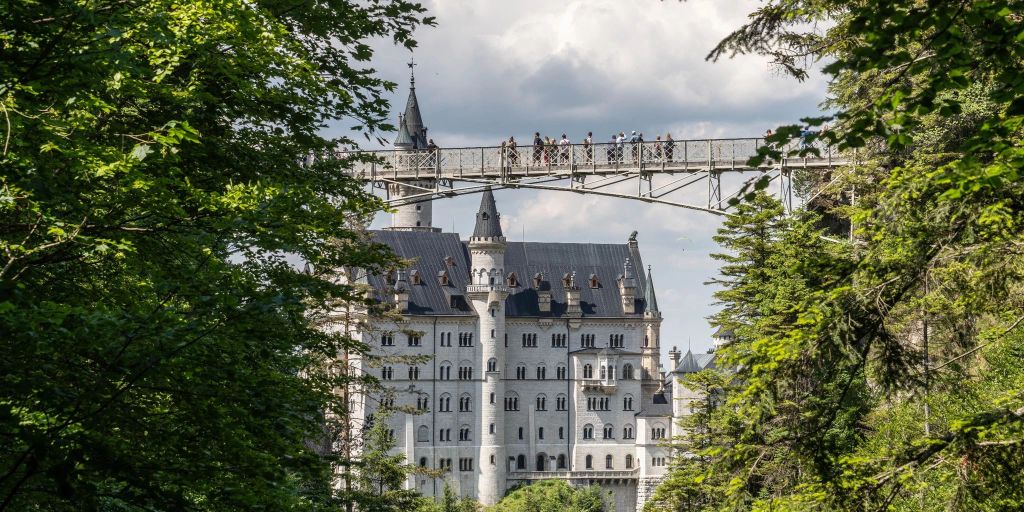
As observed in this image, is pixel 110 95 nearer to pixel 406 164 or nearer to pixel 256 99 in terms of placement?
pixel 256 99

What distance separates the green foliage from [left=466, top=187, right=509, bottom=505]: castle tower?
6.07 meters

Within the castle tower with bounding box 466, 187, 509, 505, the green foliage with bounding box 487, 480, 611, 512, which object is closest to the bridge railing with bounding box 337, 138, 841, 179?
the green foliage with bounding box 487, 480, 611, 512

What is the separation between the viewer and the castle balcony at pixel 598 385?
378ft

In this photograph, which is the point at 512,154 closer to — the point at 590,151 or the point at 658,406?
the point at 590,151

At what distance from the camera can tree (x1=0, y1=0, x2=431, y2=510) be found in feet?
31.7

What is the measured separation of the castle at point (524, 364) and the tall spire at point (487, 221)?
6.4 inches

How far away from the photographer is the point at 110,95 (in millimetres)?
14344

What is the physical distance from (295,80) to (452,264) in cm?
9364

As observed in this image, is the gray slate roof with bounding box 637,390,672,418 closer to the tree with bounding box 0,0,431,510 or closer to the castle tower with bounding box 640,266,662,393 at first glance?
the castle tower with bounding box 640,266,662,393

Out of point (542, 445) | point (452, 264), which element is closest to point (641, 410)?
point (542, 445)

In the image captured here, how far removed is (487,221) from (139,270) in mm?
100632

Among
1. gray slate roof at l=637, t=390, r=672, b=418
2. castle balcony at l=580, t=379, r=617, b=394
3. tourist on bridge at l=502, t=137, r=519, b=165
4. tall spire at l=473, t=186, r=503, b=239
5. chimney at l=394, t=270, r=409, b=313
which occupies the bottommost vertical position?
gray slate roof at l=637, t=390, r=672, b=418

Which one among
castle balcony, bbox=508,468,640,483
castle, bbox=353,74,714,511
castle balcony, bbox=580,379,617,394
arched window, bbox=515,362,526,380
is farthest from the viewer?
castle balcony, bbox=580,379,617,394

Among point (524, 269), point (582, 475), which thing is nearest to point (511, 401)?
point (582, 475)
